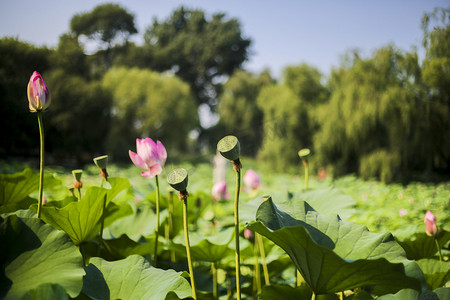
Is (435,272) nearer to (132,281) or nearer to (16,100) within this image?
(132,281)

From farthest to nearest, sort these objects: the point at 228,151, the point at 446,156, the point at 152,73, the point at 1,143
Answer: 1. the point at 152,73
2. the point at 446,156
3. the point at 1,143
4. the point at 228,151

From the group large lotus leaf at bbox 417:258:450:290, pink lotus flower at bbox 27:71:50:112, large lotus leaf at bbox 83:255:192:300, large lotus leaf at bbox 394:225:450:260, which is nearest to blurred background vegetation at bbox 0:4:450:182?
pink lotus flower at bbox 27:71:50:112

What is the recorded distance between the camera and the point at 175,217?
0.93 meters

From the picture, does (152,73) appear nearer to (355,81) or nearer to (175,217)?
(355,81)

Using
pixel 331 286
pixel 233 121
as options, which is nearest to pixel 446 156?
pixel 331 286

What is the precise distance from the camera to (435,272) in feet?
1.87

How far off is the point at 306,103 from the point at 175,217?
6298 mm

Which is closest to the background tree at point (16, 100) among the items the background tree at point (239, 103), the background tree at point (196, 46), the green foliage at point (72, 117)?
the green foliage at point (72, 117)

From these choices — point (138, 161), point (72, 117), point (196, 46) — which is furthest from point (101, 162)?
point (196, 46)

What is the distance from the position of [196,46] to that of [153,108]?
169cm

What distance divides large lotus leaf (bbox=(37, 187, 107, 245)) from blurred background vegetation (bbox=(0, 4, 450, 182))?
0.69m

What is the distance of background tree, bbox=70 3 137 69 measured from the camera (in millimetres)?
1419

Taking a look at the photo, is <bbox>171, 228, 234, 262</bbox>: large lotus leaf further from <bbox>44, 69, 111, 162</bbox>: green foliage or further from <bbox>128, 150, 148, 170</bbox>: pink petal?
<bbox>44, 69, 111, 162</bbox>: green foliage

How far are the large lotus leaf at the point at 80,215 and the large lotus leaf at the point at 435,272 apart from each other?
0.60 meters
